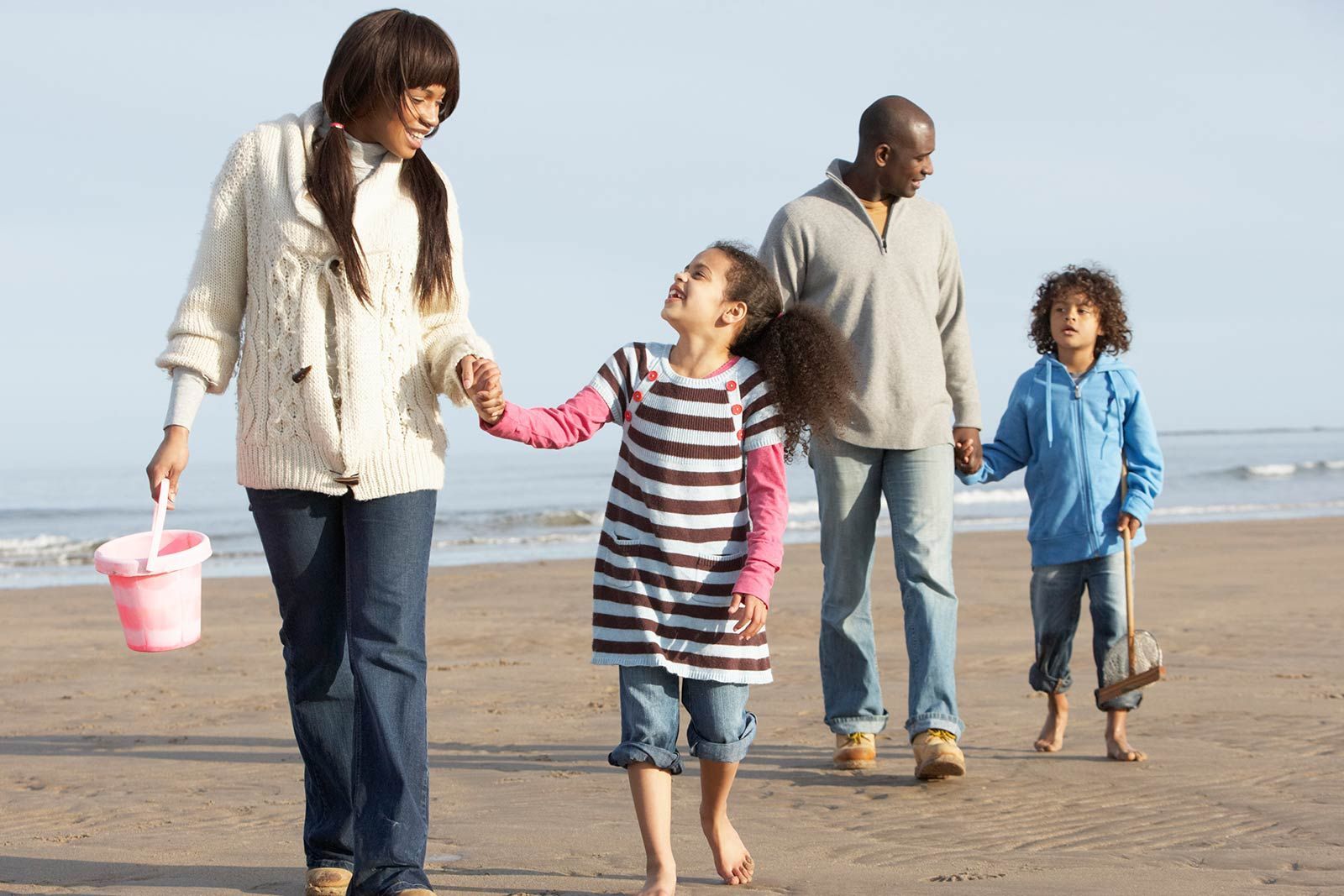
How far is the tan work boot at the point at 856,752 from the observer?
475 cm

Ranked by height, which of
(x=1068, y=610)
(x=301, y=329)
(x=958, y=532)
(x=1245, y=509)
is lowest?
(x=1245, y=509)

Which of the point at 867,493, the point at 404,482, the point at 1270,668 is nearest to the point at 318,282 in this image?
the point at 404,482

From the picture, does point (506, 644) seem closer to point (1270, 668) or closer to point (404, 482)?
point (1270, 668)

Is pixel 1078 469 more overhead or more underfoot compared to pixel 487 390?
more underfoot

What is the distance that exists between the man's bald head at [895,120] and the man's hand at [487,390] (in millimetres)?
2185

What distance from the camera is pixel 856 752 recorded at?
15.6 ft

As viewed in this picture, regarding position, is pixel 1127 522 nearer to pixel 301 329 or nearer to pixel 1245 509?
pixel 301 329

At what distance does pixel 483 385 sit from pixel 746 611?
0.80m

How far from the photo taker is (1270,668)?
685 centimetres

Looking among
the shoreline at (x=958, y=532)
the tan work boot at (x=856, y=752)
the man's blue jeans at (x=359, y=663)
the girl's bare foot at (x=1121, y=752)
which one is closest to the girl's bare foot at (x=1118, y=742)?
the girl's bare foot at (x=1121, y=752)

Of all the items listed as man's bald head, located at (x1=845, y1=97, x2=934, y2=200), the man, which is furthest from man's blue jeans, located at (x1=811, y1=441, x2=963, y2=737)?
man's bald head, located at (x1=845, y1=97, x2=934, y2=200)

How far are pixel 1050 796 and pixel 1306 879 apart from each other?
115 cm

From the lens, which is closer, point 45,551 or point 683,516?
point 683,516

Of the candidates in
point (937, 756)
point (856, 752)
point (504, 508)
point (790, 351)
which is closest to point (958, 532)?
point (504, 508)
